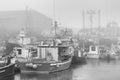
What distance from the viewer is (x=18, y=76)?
16.7m

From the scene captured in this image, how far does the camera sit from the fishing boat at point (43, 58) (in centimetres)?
1728

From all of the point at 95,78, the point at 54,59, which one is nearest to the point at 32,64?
the point at 54,59

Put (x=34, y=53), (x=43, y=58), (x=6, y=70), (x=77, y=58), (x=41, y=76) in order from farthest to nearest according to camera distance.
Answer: (x=77, y=58) → (x=34, y=53) → (x=43, y=58) → (x=41, y=76) → (x=6, y=70)

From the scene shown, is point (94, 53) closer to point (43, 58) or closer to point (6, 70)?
point (43, 58)

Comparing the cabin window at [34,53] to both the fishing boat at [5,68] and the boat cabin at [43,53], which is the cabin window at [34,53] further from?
the fishing boat at [5,68]

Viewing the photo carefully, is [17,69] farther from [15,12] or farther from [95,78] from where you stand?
[15,12]

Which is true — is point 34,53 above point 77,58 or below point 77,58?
above

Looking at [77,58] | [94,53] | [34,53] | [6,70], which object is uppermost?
[34,53]

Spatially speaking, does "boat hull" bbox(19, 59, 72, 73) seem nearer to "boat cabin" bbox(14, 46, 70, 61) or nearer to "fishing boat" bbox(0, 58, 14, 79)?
"fishing boat" bbox(0, 58, 14, 79)

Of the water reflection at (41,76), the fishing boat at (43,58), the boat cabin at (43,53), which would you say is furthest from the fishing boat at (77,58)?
the water reflection at (41,76)

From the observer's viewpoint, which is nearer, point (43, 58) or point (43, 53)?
point (43, 58)

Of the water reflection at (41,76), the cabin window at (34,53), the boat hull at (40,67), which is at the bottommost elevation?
the water reflection at (41,76)

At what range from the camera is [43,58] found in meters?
18.6

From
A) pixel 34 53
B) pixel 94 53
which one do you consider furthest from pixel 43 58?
pixel 94 53
